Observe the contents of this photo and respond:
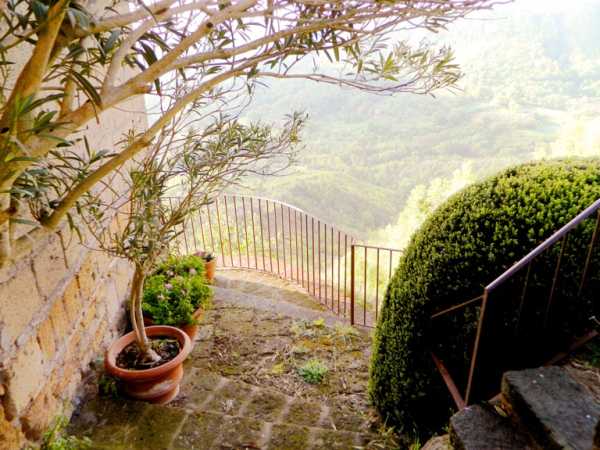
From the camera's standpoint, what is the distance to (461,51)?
2595 cm

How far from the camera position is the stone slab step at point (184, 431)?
8.25ft

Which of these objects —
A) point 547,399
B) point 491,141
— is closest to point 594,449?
point 547,399

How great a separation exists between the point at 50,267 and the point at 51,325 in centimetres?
34

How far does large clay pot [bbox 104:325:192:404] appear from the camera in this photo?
111 inches

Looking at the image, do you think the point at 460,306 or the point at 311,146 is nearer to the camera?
the point at 460,306

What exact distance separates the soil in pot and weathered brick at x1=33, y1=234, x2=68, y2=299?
0.85 m

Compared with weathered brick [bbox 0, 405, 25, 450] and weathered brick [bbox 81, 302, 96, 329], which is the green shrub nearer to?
weathered brick [bbox 81, 302, 96, 329]

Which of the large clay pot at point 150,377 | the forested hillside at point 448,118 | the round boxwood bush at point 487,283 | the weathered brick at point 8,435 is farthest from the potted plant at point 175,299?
the forested hillside at point 448,118

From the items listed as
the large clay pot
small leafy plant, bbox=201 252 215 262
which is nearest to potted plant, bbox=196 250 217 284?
small leafy plant, bbox=201 252 215 262

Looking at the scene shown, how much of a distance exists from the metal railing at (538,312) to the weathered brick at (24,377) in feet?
7.36

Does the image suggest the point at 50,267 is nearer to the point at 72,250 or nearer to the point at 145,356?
the point at 72,250

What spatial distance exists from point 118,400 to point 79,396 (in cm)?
25

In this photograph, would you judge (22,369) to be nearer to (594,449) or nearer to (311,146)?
(594,449)

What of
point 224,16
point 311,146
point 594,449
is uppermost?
point 224,16
